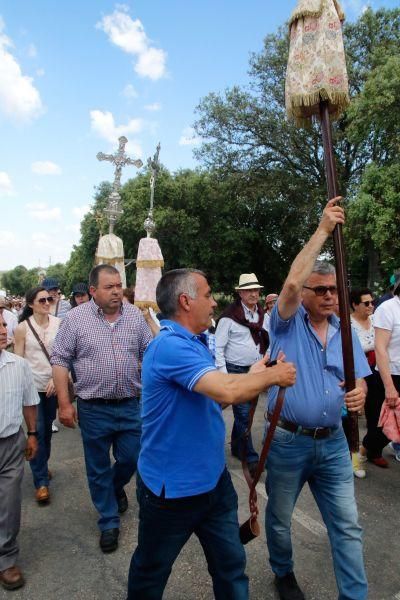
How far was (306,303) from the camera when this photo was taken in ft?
8.66

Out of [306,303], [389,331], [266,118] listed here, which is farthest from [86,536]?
[266,118]

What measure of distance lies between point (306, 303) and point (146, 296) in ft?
15.7

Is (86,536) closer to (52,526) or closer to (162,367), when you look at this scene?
(52,526)

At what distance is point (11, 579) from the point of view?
9.36 ft

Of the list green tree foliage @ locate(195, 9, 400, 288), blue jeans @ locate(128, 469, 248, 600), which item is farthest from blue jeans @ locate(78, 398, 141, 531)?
green tree foliage @ locate(195, 9, 400, 288)

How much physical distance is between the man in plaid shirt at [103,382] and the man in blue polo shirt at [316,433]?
1303 mm

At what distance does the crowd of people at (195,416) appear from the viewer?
2.04 meters

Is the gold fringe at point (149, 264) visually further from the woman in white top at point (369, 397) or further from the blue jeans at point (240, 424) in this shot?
the woman in white top at point (369, 397)

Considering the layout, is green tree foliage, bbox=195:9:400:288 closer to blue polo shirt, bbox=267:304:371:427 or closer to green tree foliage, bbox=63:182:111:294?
green tree foliage, bbox=63:182:111:294

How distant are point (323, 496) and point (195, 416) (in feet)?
3.62

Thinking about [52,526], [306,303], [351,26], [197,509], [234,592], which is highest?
[351,26]

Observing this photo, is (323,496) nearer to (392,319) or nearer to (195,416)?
(195,416)

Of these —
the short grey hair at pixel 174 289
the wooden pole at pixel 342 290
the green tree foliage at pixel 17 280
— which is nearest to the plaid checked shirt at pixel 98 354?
the short grey hair at pixel 174 289

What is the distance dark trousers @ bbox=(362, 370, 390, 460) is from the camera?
4.78 metres
